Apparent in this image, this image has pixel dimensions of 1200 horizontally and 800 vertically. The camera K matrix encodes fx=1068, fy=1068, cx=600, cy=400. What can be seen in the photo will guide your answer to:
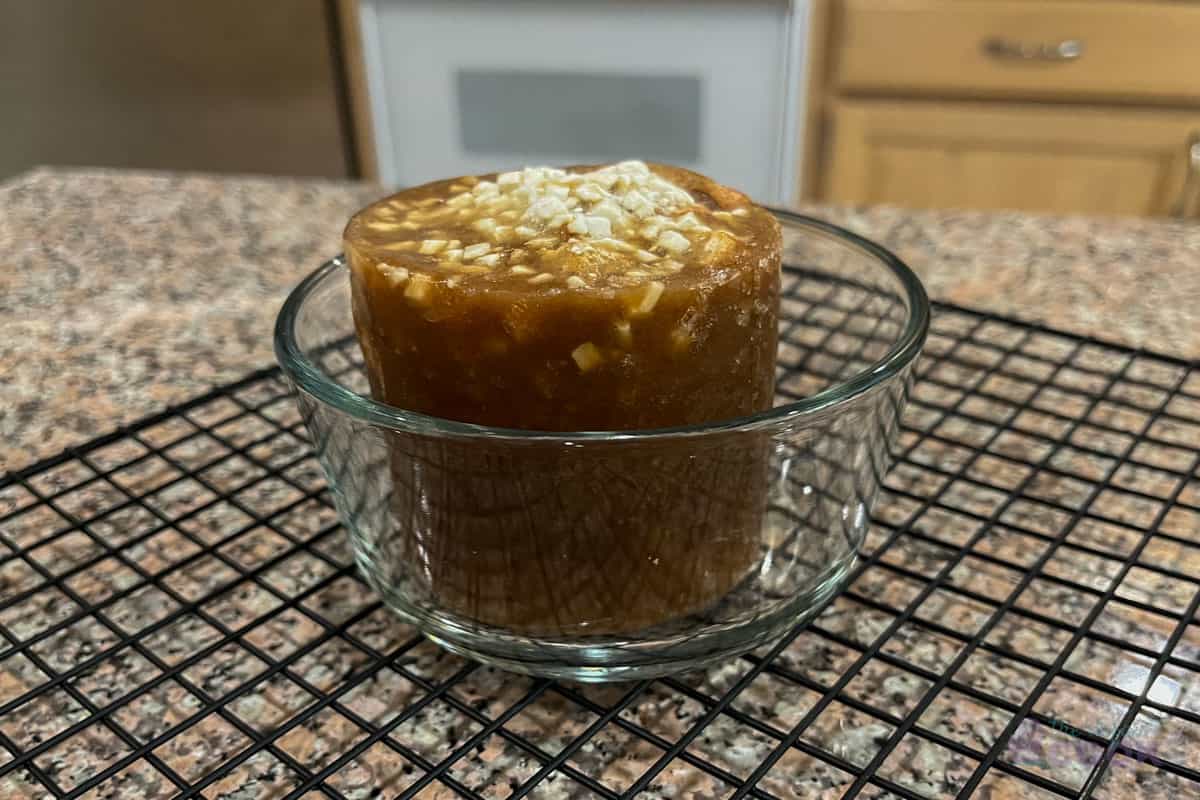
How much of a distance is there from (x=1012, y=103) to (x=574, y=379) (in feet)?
4.84

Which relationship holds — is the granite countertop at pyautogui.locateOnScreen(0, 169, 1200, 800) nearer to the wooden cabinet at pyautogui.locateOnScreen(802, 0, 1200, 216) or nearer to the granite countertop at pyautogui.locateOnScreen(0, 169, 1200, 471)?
the granite countertop at pyautogui.locateOnScreen(0, 169, 1200, 471)

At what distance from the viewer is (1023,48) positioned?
5.22 ft

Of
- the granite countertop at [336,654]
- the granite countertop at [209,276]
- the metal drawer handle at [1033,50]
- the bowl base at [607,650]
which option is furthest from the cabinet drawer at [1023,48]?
the bowl base at [607,650]

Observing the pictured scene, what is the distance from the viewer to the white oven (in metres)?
1.67

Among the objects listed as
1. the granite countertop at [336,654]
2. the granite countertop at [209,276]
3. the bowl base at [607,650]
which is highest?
the bowl base at [607,650]

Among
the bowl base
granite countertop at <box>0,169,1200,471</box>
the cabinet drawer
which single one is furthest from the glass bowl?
the cabinet drawer

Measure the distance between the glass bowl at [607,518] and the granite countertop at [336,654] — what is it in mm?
22

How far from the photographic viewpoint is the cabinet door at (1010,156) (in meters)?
1.62

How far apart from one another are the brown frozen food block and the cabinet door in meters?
1.34

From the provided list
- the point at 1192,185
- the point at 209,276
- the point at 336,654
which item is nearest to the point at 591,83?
the point at 1192,185

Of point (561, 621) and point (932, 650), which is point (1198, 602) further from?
point (561, 621)

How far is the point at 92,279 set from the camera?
86 cm

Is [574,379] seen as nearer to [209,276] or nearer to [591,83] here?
[209,276]

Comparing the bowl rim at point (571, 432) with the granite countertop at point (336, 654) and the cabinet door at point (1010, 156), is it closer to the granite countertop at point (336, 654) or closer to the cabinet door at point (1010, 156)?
the granite countertop at point (336, 654)
